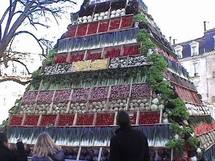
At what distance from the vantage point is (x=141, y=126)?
11.6m

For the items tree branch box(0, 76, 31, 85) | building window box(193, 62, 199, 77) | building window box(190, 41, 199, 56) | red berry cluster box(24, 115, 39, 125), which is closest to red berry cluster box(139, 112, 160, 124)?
red berry cluster box(24, 115, 39, 125)

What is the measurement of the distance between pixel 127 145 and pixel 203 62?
3602 cm

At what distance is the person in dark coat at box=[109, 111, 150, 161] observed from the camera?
5.19m

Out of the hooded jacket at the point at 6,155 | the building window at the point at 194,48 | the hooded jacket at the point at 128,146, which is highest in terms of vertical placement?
the building window at the point at 194,48

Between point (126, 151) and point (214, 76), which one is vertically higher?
point (214, 76)

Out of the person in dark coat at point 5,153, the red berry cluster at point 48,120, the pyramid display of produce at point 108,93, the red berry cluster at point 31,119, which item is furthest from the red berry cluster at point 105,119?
the person in dark coat at point 5,153

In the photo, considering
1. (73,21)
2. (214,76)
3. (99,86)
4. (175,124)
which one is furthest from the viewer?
(214,76)

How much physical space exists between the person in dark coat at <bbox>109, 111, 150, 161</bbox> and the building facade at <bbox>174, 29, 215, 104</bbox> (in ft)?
112

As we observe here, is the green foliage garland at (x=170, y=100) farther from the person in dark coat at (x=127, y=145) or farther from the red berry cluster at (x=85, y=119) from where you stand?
the person in dark coat at (x=127, y=145)

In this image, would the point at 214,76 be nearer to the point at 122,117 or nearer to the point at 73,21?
the point at 73,21

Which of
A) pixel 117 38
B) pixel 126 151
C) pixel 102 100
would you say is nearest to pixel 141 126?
pixel 102 100

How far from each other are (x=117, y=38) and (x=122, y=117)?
9.07 m

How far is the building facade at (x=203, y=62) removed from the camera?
39.0 metres

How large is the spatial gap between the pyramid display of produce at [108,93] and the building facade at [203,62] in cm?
2364
